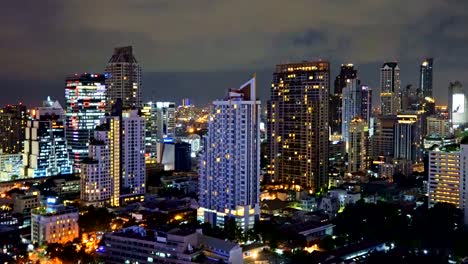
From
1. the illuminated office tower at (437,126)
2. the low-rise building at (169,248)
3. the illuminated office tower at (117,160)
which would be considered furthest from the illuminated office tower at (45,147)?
the illuminated office tower at (437,126)

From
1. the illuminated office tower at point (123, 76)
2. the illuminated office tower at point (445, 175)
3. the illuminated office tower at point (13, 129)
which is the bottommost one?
the illuminated office tower at point (445, 175)

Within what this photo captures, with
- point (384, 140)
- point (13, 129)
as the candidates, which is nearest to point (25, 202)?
point (13, 129)

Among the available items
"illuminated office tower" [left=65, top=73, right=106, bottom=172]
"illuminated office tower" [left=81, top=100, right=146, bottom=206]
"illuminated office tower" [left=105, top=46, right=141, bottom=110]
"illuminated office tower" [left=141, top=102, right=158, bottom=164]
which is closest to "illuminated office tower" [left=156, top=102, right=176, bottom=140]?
"illuminated office tower" [left=141, top=102, right=158, bottom=164]

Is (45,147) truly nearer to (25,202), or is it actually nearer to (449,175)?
(25,202)

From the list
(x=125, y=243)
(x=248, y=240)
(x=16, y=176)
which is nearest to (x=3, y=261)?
(x=125, y=243)

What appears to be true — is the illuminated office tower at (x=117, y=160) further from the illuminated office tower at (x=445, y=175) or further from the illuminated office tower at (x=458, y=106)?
the illuminated office tower at (x=458, y=106)
